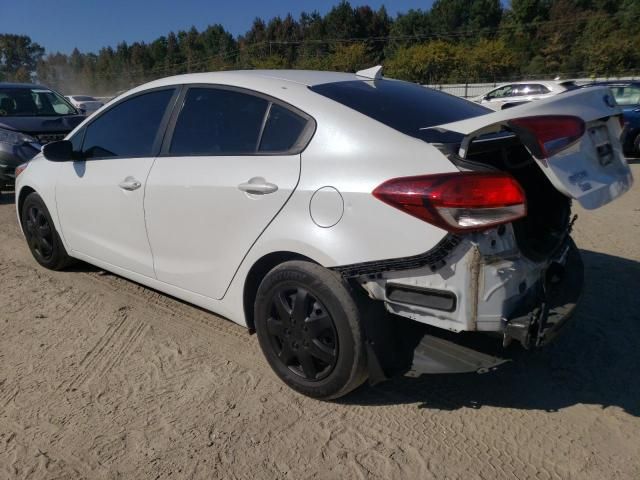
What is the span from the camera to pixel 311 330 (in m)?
2.74

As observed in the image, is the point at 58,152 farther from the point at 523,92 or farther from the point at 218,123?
the point at 523,92

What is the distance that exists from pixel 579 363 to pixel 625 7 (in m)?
68.2

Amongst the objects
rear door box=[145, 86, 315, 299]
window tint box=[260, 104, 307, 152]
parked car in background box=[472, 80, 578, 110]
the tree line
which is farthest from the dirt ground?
the tree line

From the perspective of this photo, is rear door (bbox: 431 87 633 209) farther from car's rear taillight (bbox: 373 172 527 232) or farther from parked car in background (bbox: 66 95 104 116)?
parked car in background (bbox: 66 95 104 116)

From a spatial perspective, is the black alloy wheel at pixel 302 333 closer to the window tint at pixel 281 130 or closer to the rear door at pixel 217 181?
the rear door at pixel 217 181

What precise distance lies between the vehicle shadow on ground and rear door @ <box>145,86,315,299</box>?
1102mm

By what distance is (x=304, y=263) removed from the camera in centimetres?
269

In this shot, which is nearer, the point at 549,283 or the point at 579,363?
the point at 549,283

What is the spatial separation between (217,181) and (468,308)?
154 cm

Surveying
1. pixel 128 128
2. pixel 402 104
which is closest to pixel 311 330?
pixel 402 104

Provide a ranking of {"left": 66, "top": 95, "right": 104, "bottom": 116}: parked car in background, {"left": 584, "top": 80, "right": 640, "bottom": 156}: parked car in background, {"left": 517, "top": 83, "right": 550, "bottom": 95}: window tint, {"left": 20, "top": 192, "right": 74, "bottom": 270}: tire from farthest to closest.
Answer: {"left": 517, "top": 83, "right": 550, "bottom": 95}: window tint, {"left": 66, "top": 95, "right": 104, "bottom": 116}: parked car in background, {"left": 584, "top": 80, "right": 640, "bottom": 156}: parked car in background, {"left": 20, "top": 192, "right": 74, "bottom": 270}: tire

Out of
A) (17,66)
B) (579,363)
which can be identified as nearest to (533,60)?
(579,363)

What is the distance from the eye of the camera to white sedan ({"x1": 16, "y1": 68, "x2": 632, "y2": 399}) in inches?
91.0

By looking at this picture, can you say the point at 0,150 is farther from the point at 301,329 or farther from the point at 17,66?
the point at 17,66
